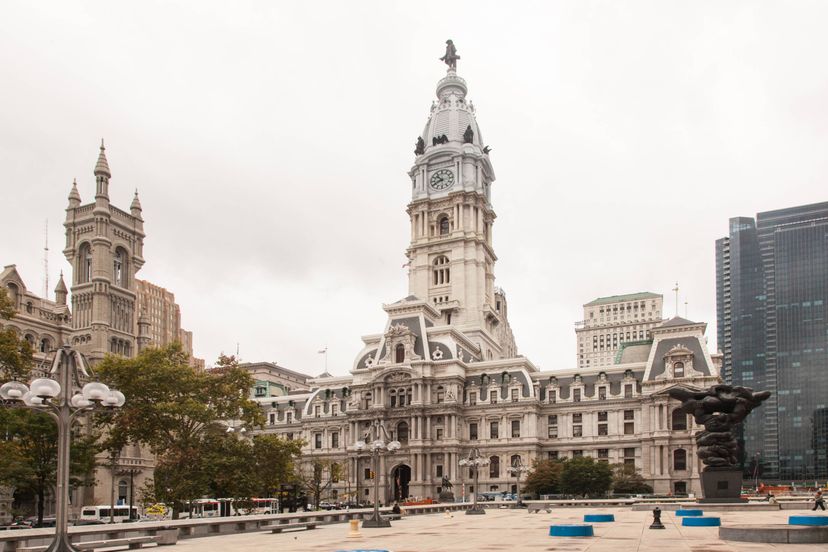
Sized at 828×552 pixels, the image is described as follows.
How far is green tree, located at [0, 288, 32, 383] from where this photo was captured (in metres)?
48.2

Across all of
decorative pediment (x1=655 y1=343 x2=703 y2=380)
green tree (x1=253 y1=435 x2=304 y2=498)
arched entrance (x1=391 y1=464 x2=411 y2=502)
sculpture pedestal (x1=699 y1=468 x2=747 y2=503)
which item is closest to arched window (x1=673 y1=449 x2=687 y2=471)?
decorative pediment (x1=655 y1=343 x2=703 y2=380)

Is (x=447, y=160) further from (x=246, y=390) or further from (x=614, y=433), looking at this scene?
(x=246, y=390)

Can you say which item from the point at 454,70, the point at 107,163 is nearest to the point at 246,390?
the point at 107,163

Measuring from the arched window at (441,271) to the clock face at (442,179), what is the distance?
12.9 metres

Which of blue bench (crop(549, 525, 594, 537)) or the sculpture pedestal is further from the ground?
blue bench (crop(549, 525, 594, 537))

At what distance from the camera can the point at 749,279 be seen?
19562cm

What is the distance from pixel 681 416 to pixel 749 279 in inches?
4247

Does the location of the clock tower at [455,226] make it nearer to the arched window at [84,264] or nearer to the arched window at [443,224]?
the arched window at [443,224]

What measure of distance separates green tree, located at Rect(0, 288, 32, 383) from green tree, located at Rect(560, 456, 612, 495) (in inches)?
2349

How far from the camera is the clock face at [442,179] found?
143m

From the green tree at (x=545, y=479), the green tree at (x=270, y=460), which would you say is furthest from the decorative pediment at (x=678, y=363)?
the green tree at (x=270, y=460)

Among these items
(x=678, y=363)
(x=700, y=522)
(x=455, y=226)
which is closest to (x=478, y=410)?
(x=678, y=363)

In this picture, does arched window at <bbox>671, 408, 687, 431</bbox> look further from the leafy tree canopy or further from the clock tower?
the leafy tree canopy

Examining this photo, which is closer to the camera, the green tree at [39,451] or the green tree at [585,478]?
the green tree at [39,451]
